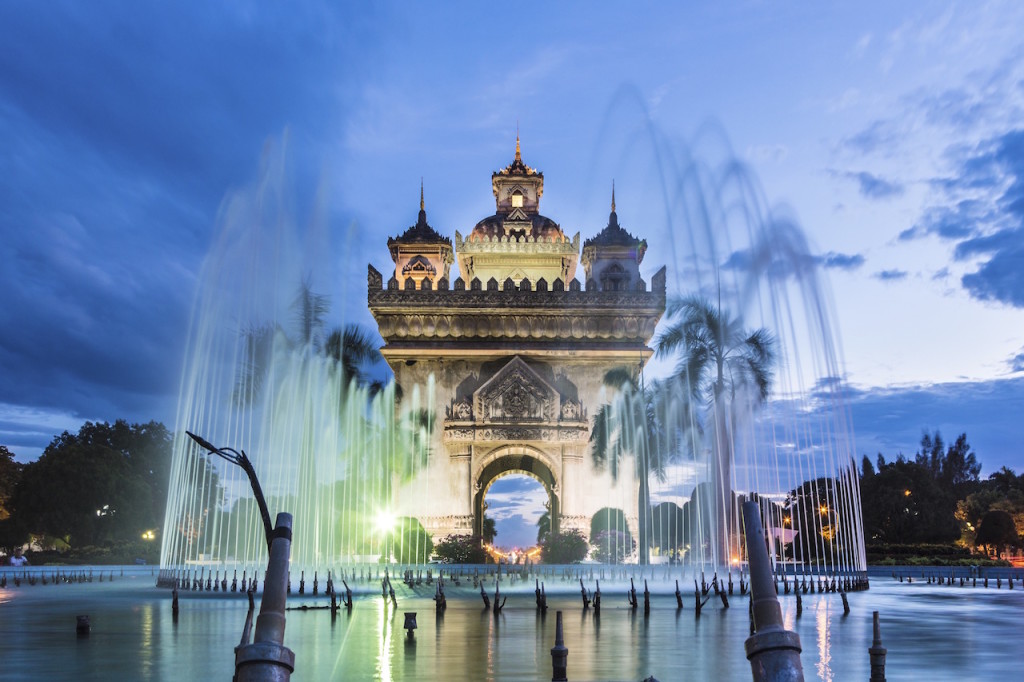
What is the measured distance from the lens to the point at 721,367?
45719mm

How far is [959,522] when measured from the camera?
74500 mm

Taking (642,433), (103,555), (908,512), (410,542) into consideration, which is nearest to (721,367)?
(642,433)

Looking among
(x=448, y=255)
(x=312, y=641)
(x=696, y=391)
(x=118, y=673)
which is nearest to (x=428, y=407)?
(x=448, y=255)

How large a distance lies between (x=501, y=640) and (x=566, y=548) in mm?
31822

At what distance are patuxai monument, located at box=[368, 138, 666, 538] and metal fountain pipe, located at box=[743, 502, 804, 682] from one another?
4607 centimetres

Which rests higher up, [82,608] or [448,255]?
[448,255]

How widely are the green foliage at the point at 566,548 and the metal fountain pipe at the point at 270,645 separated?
45.1 metres

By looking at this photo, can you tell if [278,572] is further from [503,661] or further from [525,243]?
[525,243]

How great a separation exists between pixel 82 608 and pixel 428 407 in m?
30.1

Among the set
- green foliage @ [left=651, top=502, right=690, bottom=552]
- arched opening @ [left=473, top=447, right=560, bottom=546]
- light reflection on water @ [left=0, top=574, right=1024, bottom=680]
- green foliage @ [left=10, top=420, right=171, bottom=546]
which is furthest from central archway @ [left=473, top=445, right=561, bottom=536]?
green foliage @ [left=10, top=420, right=171, bottom=546]

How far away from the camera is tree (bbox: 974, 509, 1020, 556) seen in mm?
70375

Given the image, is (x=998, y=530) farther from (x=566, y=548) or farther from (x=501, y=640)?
(x=501, y=640)

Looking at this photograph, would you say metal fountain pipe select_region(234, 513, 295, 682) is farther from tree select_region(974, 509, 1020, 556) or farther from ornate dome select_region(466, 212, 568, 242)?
tree select_region(974, 509, 1020, 556)

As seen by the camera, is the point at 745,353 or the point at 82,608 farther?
the point at 745,353
